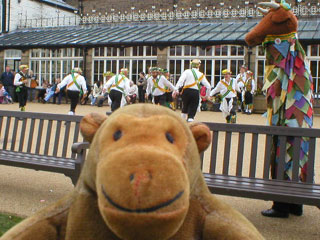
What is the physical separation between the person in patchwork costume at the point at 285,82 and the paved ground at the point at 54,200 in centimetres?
20

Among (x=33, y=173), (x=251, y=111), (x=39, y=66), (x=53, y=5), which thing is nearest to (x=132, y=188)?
(x=33, y=173)

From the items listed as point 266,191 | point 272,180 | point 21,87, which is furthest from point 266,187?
point 21,87

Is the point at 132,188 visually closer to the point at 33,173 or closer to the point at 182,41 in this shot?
the point at 33,173

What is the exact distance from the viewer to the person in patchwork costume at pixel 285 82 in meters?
3.81

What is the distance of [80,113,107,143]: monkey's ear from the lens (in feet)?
5.92

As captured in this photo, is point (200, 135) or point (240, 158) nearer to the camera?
point (200, 135)

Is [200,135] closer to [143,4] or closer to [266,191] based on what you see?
[266,191]

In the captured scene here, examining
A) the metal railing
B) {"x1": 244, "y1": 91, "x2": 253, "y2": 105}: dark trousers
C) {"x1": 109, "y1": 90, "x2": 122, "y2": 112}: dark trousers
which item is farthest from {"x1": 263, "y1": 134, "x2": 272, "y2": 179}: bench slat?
the metal railing

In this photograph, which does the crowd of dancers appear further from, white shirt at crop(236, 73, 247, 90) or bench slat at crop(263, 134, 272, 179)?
bench slat at crop(263, 134, 272, 179)

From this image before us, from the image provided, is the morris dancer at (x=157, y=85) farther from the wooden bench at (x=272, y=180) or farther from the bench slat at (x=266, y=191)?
the bench slat at (x=266, y=191)

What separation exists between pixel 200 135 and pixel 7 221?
238 centimetres

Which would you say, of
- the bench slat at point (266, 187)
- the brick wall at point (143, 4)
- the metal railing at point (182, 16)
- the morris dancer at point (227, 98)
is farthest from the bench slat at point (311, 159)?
the brick wall at point (143, 4)

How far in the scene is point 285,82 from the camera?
151 inches

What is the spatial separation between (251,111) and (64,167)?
48.3 feet
